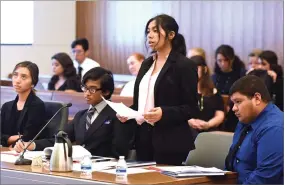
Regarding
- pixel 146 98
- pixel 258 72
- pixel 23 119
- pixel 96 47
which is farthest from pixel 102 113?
pixel 96 47

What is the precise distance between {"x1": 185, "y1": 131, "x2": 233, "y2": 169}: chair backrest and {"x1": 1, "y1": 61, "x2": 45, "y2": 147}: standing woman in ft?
4.28

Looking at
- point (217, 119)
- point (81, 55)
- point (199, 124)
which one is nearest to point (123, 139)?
point (199, 124)

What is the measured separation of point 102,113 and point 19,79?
2.89 ft

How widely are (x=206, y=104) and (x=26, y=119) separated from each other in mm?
1877

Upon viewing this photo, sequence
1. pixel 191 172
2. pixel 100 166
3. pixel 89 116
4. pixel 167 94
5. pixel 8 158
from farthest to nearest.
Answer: pixel 89 116, pixel 8 158, pixel 167 94, pixel 100 166, pixel 191 172

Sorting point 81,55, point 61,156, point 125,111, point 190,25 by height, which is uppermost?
point 190,25

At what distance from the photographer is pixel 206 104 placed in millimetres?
6172

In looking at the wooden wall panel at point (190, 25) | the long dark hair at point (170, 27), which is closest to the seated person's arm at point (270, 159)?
the long dark hair at point (170, 27)

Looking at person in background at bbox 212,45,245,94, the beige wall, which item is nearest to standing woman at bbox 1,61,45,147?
person in background at bbox 212,45,245,94

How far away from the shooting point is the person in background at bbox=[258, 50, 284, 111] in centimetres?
695

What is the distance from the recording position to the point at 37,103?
5.00 meters

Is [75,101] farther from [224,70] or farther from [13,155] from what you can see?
[13,155]

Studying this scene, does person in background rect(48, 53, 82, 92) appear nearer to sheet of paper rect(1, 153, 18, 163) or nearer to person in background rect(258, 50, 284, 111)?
person in background rect(258, 50, 284, 111)

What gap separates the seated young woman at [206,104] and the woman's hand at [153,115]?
2.16m
